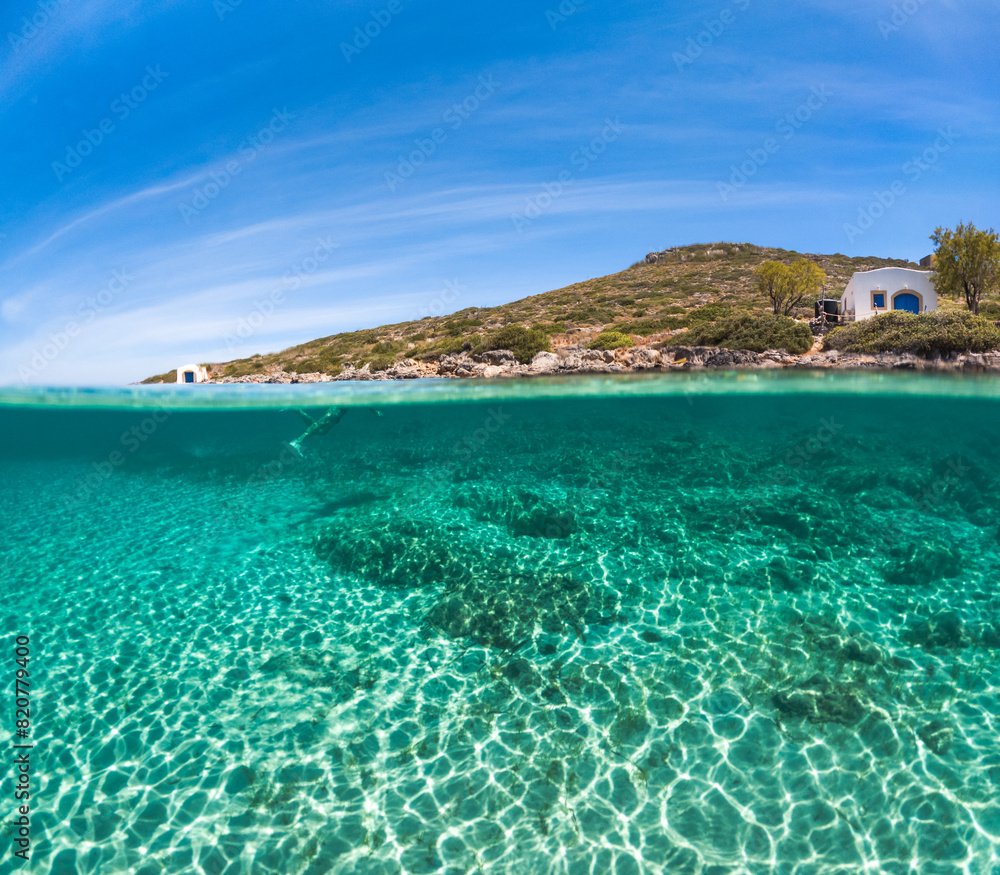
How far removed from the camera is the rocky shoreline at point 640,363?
21500 millimetres

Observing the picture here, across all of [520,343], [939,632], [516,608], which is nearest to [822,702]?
[939,632]

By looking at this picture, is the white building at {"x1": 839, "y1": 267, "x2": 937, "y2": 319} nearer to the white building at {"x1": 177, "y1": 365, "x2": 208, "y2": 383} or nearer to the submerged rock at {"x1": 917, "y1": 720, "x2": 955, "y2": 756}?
the submerged rock at {"x1": 917, "y1": 720, "x2": 955, "y2": 756}

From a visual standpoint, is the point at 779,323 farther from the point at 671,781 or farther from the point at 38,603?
the point at 38,603

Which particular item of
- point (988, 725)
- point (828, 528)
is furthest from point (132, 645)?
point (828, 528)

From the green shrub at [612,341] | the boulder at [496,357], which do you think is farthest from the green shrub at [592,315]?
the boulder at [496,357]

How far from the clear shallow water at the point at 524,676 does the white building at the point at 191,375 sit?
93.2 ft

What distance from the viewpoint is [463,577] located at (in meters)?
8.59

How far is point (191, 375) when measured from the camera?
39562mm

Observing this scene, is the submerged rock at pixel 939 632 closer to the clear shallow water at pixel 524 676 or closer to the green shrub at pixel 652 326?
the clear shallow water at pixel 524 676

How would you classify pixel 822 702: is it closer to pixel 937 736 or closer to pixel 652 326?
pixel 937 736

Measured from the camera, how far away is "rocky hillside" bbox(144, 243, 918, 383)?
33.9 metres

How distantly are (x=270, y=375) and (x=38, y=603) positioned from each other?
97.8ft

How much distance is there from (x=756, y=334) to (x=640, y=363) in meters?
6.52

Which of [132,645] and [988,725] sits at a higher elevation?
[132,645]
